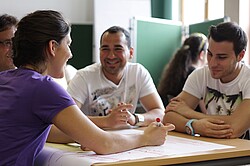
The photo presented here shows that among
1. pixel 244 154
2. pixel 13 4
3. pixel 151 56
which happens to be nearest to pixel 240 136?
pixel 244 154

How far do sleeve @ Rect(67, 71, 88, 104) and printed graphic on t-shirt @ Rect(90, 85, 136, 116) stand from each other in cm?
6

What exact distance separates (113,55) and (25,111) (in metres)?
1.28

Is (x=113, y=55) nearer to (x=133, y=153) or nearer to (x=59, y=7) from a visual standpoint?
(x=133, y=153)

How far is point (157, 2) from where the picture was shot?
5043mm

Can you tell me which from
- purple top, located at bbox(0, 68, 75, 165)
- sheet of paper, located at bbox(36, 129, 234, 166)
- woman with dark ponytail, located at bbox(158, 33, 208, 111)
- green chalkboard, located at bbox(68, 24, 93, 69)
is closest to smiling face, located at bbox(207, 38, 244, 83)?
sheet of paper, located at bbox(36, 129, 234, 166)

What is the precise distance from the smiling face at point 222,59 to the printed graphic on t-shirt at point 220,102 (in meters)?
0.11

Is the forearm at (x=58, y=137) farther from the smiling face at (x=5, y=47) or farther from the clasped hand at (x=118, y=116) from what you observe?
the smiling face at (x=5, y=47)

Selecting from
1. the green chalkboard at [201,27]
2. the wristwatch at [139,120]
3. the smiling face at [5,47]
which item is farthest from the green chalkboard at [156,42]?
the smiling face at [5,47]

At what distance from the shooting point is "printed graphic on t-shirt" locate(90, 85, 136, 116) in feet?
8.62

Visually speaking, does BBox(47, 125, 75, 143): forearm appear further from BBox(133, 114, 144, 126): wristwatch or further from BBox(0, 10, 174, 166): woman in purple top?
BBox(133, 114, 144, 126): wristwatch

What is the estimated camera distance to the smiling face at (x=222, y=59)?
227 cm

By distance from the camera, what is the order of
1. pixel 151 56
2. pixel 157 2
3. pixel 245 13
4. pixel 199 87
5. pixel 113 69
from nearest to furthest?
pixel 199 87 < pixel 113 69 < pixel 245 13 < pixel 151 56 < pixel 157 2

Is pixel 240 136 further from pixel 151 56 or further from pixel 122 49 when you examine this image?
pixel 151 56

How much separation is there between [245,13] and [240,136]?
1.69 metres
